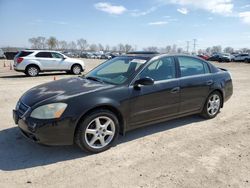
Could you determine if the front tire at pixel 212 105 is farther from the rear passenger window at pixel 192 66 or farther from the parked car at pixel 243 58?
the parked car at pixel 243 58

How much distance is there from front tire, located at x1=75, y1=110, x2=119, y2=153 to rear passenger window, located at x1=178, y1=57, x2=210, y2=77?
195 centimetres

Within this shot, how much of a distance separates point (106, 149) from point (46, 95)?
1313 mm

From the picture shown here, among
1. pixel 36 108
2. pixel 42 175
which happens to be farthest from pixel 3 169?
pixel 36 108

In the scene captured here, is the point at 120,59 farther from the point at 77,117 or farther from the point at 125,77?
the point at 77,117

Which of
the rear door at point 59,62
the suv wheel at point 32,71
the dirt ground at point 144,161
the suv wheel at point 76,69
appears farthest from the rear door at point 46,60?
the dirt ground at point 144,161

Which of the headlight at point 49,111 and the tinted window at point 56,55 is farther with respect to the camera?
the tinted window at point 56,55

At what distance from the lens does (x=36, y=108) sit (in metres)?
3.70

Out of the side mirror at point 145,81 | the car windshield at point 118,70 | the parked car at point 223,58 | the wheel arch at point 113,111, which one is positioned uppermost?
the parked car at point 223,58

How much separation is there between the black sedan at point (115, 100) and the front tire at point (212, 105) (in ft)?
0.07

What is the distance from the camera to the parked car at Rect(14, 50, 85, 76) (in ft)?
46.8

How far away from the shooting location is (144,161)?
3.72m

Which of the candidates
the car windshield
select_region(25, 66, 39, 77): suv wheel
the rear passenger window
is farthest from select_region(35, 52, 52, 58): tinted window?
the rear passenger window

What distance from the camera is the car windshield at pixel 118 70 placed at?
4488mm

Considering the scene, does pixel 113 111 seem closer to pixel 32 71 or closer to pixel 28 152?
pixel 28 152
